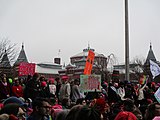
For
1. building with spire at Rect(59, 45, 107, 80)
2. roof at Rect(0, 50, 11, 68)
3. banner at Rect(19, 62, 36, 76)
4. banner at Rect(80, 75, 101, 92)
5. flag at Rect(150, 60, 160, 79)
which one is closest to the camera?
flag at Rect(150, 60, 160, 79)

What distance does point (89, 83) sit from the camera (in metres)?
12.7

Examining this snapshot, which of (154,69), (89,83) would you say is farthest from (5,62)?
(154,69)

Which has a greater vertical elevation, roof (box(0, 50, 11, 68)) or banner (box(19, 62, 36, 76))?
roof (box(0, 50, 11, 68))

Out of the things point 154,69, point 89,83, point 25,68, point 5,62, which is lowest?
point 89,83

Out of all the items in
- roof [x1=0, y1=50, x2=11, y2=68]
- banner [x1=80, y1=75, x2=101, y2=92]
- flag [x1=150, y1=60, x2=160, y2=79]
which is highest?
roof [x1=0, y1=50, x2=11, y2=68]

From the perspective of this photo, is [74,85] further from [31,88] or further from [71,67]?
[71,67]

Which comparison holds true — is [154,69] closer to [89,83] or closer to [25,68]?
[89,83]

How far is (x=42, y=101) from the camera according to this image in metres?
5.72

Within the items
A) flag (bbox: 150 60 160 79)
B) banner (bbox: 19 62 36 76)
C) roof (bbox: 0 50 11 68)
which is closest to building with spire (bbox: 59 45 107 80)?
roof (bbox: 0 50 11 68)

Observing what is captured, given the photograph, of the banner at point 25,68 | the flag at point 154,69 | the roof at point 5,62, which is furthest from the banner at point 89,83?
the roof at point 5,62

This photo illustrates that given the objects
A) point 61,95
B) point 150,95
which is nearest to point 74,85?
point 61,95

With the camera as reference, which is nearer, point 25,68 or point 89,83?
point 89,83

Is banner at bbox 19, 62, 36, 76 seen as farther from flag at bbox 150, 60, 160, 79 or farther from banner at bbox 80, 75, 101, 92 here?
flag at bbox 150, 60, 160, 79

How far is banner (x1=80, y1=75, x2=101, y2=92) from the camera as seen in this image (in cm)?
1256
